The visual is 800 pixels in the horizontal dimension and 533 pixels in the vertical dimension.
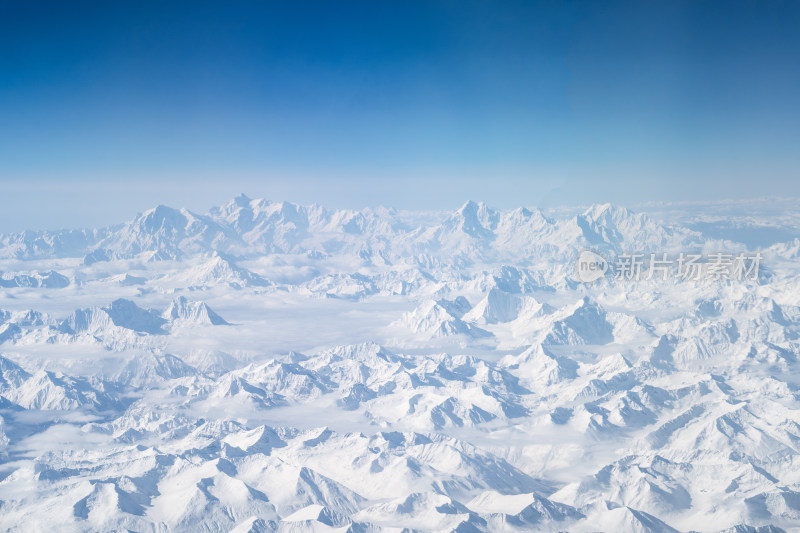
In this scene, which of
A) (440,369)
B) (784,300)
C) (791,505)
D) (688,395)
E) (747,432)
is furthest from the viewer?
(784,300)

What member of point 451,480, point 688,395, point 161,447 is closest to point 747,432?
point 688,395

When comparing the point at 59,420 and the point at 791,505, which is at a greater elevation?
the point at 791,505

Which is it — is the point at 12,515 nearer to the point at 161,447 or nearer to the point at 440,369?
the point at 161,447

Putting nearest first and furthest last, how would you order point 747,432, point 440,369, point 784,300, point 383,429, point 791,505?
point 791,505
point 747,432
point 383,429
point 440,369
point 784,300

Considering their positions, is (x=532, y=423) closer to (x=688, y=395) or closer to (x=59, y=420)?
(x=688, y=395)

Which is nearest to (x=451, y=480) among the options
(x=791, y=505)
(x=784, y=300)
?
(x=791, y=505)

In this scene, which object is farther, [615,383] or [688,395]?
[615,383]
